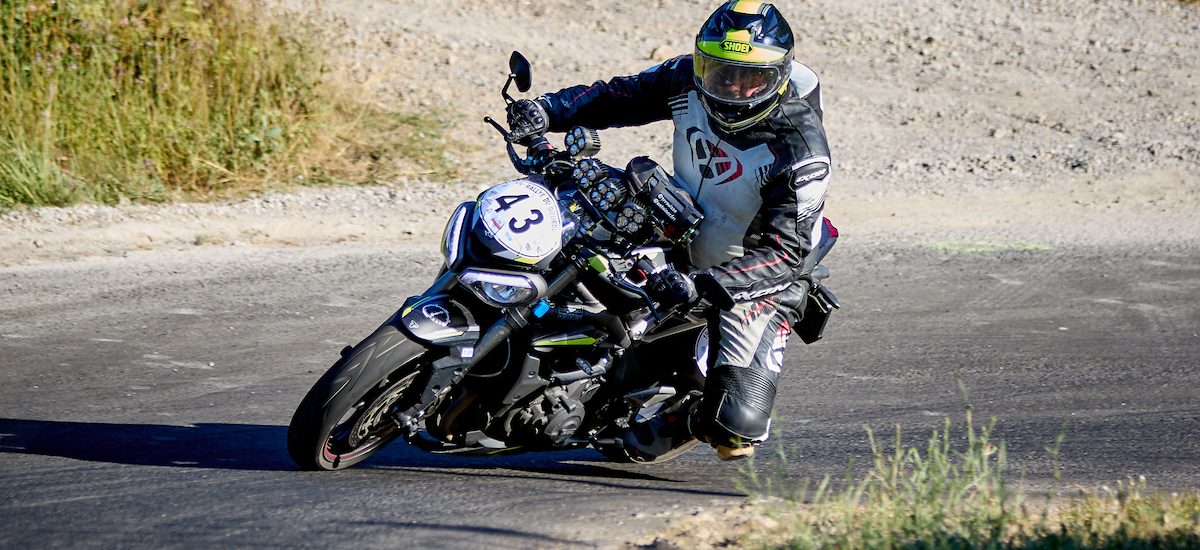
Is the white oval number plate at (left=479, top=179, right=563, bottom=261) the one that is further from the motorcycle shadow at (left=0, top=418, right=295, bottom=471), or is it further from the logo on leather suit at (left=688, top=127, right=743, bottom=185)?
the motorcycle shadow at (left=0, top=418, right=295, bottom=471)

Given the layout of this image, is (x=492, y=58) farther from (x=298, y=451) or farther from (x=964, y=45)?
(x=298, y=451)

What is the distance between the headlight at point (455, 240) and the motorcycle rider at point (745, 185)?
0.61 meters

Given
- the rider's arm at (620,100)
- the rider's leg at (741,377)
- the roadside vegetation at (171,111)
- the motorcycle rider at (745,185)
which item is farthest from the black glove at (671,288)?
the roadside vegetation at (171,111)

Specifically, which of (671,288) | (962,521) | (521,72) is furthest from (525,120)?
(962,521)

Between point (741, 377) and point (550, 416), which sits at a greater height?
point (741, 377)

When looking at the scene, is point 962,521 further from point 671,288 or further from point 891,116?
point 891,116

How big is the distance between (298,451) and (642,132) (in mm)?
8229

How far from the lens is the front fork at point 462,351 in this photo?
4.77 m

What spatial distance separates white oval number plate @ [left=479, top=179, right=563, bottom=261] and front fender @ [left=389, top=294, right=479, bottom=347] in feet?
1.15

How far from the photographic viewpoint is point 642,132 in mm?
12797

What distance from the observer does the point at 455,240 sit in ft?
15.5

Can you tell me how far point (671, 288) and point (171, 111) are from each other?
290 inches

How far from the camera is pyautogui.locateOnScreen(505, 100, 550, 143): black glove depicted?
207 inches

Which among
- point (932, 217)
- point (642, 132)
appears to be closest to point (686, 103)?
point (932, 217)
